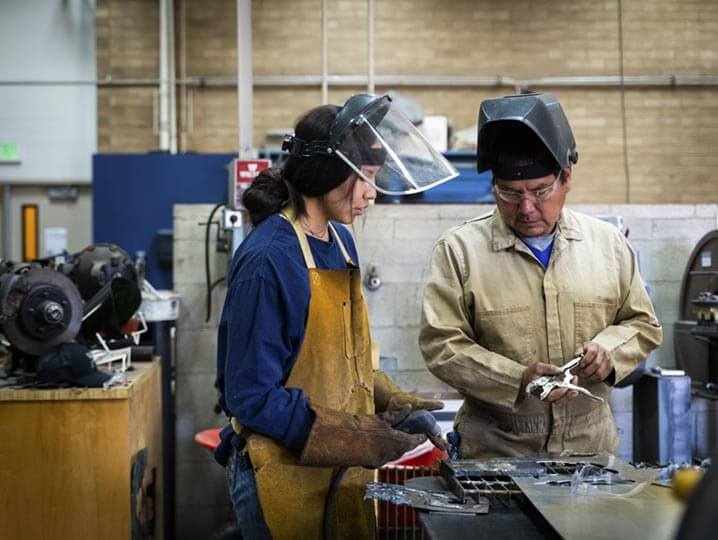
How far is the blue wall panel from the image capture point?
5629mm

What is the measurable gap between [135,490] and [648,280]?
111 inches

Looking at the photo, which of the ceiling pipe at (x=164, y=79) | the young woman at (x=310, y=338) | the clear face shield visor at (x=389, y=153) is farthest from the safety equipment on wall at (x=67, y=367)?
the ceiling pipe at (x=164, y=79)

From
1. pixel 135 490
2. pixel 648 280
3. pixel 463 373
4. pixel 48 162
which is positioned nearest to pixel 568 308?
pixel 463 373

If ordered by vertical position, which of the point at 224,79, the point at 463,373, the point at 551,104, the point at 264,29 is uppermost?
the point at 264,29

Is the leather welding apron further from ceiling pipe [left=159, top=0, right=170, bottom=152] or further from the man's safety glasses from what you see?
ceiling pipe [left=159, top=0, right=170, bottom=152]

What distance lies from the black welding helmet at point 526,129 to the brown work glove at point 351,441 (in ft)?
2.36

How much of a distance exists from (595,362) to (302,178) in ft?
2.60

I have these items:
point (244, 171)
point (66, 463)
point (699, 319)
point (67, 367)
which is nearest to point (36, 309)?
point (67, 367)

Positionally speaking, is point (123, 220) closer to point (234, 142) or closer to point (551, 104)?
point (234, 142)

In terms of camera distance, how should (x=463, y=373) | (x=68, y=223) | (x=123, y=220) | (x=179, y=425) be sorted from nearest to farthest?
(x=463, y=373) < (x=179, y=425) < (x=123, y=220) < (x=68, y=223)

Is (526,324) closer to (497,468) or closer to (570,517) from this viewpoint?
(497,468)

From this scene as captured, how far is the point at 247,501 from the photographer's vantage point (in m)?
1.65

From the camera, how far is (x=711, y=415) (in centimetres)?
426

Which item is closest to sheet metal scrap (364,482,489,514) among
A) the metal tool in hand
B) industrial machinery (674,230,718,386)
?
the metal tool in hand
